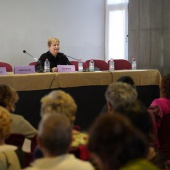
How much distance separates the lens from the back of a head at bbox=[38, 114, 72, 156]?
1.51 m

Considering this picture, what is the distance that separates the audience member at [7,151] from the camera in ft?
6.86

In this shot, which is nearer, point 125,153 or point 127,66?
point 125,153

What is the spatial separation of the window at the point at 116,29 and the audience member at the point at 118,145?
24.2 feet

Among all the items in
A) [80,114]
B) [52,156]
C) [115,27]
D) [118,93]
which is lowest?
[80,114]

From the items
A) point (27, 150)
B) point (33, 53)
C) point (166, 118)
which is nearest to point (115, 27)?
→ point (33, 53)

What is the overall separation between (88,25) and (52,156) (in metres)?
7.36

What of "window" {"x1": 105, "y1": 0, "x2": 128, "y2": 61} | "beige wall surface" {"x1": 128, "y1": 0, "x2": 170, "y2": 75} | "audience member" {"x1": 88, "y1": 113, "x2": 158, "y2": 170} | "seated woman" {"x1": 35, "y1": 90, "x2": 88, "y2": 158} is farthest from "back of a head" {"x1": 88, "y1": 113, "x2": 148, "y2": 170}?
"window" {"x1": 105, "y1": 0, "x2": 128, "y2": 61}

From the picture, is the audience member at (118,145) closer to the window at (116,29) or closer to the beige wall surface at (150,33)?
the beige wall surface at (150,33)

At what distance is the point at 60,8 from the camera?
823cm

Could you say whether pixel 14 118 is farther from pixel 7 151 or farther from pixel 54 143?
pixel 54 143

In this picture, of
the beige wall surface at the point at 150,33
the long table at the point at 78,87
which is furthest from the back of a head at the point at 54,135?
the beige wall surface at the point at 150,33

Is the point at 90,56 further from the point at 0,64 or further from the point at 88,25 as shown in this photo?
the point at 0,64


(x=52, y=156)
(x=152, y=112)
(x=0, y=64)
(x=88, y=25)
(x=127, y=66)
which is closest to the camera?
(x=52, y=156)

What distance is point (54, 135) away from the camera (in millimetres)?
1515
